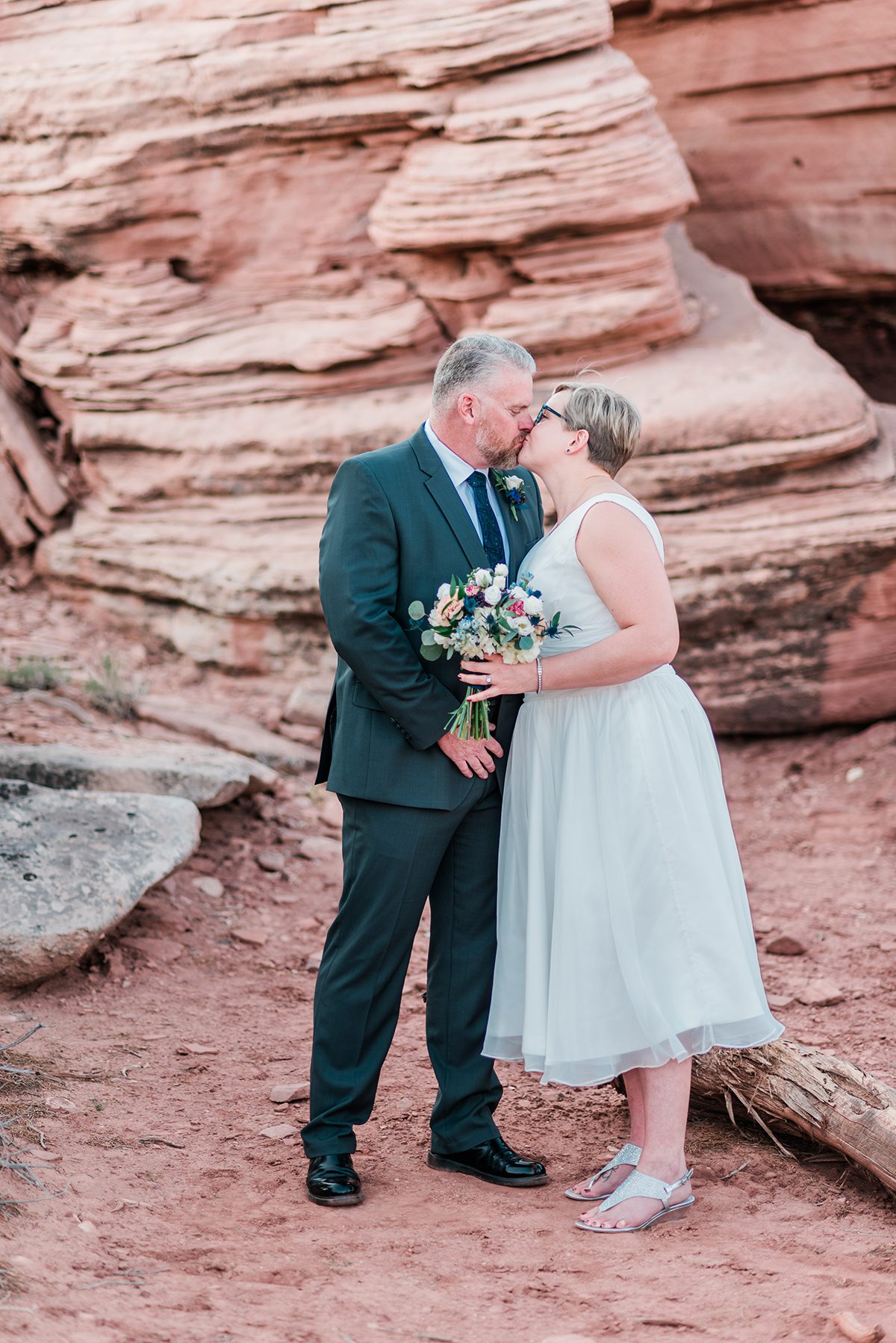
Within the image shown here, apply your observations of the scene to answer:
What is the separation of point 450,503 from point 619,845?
1072 mm

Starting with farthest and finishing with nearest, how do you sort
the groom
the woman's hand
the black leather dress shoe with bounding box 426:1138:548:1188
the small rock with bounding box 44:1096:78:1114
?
1. the small rock with bounding box 44:1096:78:1114
2. the black leather dress shoe with bounding box 426:1138:548:1188
3. the groom
4. the woman's hand

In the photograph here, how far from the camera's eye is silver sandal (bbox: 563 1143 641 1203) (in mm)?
3525

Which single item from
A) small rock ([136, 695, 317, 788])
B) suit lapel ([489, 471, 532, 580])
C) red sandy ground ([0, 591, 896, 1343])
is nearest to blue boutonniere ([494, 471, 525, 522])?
suit lapel ([489, 471, 532, 580])

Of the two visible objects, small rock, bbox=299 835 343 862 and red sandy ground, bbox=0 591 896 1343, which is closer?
red sandy ground, bbox=0 591 896 1343

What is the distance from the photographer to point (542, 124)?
7000mm

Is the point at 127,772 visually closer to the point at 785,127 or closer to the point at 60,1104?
the point at 60,1104

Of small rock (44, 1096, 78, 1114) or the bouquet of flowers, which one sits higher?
the bouquet of flowers

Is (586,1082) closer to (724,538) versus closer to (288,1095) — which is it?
(288,1095)

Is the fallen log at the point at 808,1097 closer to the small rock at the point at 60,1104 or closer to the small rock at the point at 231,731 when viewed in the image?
the small rock at the point at 60,1104

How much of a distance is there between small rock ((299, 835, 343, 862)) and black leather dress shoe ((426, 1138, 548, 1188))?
2.62 m

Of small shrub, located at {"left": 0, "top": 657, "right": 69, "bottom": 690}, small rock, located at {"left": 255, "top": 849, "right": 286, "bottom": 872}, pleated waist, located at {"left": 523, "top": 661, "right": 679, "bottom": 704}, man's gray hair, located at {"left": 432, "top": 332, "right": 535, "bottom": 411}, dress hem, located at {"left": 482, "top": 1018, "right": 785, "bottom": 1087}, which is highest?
man's gray hair, located at {"left": 432, "top": 332, "right": 535, "bottom": 411}

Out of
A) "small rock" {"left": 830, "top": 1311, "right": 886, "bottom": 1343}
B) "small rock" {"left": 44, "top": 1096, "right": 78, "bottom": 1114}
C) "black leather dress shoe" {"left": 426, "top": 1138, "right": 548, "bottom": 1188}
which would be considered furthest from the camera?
"small rock" {"left": 44, "top": 1096, "right": 78, "bottom": 1114}

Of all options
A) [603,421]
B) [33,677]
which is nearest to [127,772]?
[33,677]

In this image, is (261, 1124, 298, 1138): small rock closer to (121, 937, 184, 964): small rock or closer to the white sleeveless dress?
the white sleeveless dress
